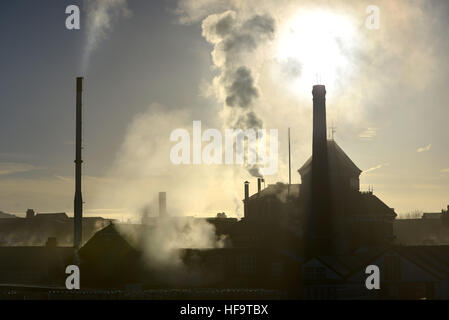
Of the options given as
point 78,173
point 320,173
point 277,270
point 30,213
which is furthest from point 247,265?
point 30,213

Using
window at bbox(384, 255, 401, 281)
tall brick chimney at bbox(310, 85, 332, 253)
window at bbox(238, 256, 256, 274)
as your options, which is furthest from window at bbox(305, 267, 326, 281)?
tall brick chimney at bbox(310, 85, 332, 253)

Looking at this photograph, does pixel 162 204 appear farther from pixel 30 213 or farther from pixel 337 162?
pixel 30 213

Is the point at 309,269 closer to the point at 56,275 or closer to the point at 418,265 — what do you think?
the point at 418,265

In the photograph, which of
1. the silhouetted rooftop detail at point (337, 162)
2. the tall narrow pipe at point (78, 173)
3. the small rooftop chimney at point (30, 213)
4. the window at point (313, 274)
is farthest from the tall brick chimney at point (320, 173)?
the small rooftop chimney at point (30, 213)

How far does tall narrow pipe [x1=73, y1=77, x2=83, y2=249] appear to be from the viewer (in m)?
53.5

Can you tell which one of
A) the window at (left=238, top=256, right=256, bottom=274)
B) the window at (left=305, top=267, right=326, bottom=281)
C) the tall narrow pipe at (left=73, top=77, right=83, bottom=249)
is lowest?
the window at (left=305, top=267, right=326, bottom=281)

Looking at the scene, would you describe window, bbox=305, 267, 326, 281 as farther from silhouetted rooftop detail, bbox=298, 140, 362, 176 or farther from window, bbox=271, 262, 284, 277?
silhouetted rooftop detail, bbox=298, 140, 362, 176

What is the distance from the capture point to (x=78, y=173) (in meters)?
54.0

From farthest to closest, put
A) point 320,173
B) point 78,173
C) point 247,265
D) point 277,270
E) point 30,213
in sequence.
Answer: point 30,213 < point 320,173 < point 247,265 < point 277,270 < point 78,173

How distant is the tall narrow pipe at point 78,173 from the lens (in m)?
53.5

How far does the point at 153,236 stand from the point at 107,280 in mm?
6922

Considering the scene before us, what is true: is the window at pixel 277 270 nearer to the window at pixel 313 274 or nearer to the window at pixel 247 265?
the window at pixel 247 265

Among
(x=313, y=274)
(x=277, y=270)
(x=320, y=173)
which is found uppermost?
(x=320, y=173)
